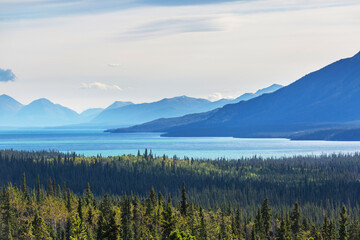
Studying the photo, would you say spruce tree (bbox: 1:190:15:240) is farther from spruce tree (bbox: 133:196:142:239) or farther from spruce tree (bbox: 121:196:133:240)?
spruce tree (bbox: 133:196:142:239)

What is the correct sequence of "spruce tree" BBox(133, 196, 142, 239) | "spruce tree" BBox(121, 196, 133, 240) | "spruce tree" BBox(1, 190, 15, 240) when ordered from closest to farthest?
1. "spruce tree" BBox(1, 190, 15, 240)
2. "spruce tree" BBox(121, 196, 133, 240)
3. "spruce tree" BBox(133, 196, 142, 239)

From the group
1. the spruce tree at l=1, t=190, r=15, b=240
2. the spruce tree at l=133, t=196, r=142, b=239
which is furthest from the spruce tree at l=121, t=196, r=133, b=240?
the spruce tree at l=1, t=190, r=15, b=240

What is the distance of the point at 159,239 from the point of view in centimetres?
15962

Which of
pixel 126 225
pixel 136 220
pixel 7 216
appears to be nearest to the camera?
pixel 126 225

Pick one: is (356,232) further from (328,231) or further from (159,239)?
(159,239)

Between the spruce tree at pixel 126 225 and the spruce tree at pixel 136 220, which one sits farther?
the spruce tree at pixel 136 220

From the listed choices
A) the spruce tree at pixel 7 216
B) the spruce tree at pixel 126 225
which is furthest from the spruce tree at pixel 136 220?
the spruce tree at pixel 7 216

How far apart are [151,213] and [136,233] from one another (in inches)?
423

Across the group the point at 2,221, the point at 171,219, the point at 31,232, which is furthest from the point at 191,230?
the point at 2,221

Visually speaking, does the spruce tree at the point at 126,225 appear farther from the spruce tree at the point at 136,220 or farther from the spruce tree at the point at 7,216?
the spruce tree at the point at 7,216

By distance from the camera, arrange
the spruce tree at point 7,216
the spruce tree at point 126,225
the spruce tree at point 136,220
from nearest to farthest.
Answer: the spruce tree at point 7,216 < the spruce tree at point 126,225 < the spruce tree at point 136,220

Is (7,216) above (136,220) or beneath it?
above

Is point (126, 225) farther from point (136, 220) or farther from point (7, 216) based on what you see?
point (7, 216)

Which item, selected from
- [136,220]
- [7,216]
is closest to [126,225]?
[136,220]
